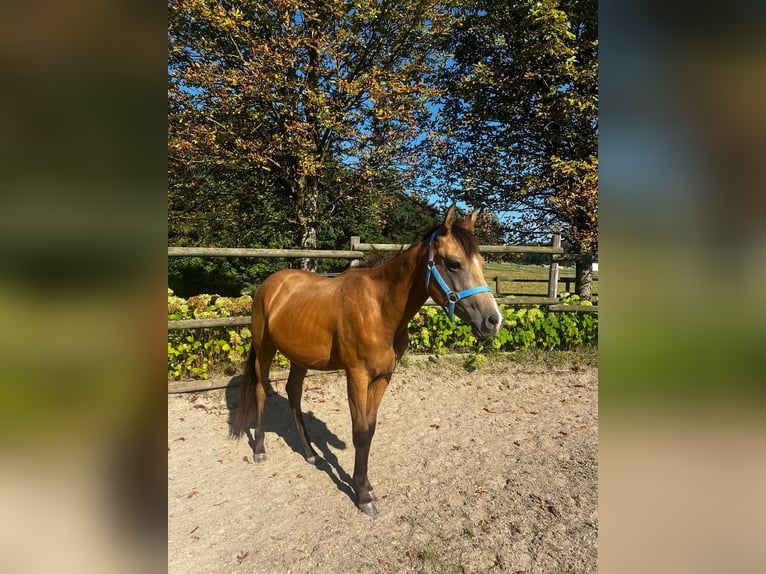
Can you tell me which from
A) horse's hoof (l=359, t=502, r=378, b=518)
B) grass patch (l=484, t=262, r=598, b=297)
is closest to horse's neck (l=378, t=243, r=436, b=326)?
horse's hoof (l=359, t=502, r=378, b=518)

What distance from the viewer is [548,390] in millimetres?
5055

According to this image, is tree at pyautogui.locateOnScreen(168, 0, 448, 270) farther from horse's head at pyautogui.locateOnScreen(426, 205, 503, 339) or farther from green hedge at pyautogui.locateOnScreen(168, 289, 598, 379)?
horse's head at pyautogui.locateOnScreen(426, 205, 503, 339)

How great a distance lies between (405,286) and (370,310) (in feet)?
0.94

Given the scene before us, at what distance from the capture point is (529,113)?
737 cm

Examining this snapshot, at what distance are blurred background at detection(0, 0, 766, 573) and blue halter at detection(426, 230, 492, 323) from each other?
1544mm

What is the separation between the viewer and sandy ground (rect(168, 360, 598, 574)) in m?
2.33

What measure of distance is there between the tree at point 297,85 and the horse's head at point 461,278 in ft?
12.9

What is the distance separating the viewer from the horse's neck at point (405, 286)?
248 centimetres

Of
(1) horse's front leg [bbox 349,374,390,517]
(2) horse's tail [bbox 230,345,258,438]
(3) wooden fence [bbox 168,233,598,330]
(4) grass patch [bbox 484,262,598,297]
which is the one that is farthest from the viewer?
(4) grass patch [bbox 484,262,598,297]
